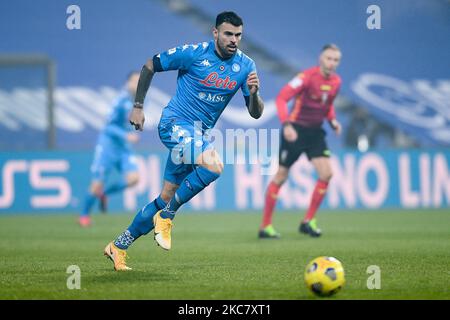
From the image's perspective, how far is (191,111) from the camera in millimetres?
8062

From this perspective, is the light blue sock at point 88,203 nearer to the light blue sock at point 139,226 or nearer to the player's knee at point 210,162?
the light blue sock at point 139,226

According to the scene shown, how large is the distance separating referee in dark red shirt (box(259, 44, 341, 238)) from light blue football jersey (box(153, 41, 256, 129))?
145 inches

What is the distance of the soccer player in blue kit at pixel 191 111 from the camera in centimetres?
765

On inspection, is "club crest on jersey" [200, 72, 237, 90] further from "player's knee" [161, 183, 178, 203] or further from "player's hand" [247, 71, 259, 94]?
"player's knee" [161, 183, 178, 203]

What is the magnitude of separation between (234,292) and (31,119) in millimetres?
13055

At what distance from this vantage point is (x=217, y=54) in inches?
316

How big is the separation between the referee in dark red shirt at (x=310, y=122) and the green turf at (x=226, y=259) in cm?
50

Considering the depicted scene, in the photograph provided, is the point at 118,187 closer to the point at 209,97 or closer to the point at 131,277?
the point at 209,97

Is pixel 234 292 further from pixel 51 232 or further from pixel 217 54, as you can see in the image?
pixel 51 232

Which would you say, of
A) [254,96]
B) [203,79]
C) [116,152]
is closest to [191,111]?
[203,79]

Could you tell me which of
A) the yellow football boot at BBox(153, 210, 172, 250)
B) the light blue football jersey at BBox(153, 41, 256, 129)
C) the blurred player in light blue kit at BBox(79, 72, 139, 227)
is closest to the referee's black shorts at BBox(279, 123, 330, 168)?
the light blue football jersey at BBox(153, 41, 256, 129)

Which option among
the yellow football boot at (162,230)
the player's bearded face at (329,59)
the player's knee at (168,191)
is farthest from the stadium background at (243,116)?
the yellow football boot at (162,230)

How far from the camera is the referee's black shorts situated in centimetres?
1195
